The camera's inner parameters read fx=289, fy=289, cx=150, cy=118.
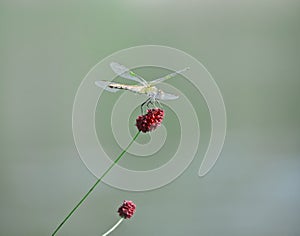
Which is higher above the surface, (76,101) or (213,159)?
(213,159)

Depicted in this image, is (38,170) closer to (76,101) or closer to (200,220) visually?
(76,101)

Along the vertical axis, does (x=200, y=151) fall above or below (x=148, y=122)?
above

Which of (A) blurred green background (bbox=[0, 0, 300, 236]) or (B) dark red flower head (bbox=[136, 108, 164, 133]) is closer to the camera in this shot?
(B) dark red flower head (bbox=[136, 108, 164, 133])

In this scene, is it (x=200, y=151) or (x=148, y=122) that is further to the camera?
(x=200, y=151)

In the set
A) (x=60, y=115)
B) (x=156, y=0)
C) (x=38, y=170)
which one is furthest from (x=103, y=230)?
(x=156, y=0)

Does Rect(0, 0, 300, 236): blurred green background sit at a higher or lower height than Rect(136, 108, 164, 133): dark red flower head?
higher

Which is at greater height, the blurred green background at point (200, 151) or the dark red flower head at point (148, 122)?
the blurred green background at point (200, 151)

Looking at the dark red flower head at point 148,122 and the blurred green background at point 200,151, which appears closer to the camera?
the dark red flower head at point 148,122

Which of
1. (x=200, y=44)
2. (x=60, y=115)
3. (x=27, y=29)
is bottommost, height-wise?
(x=60, y=115)
